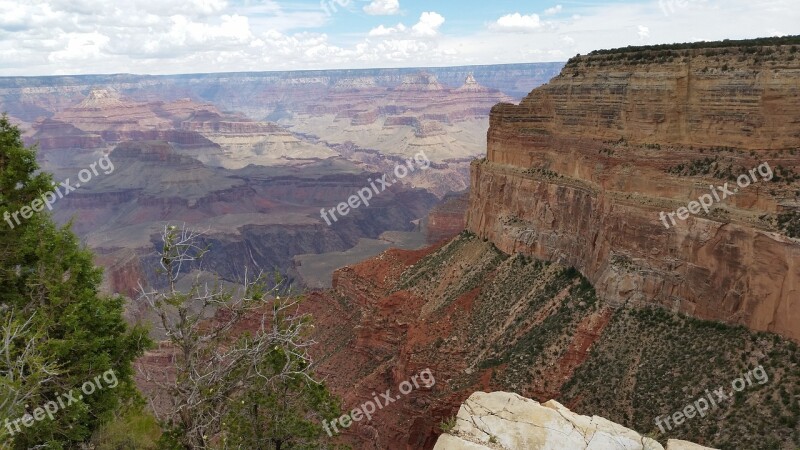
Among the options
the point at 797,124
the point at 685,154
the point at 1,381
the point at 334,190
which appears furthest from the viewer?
the point at 334,190

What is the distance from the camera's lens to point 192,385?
14.1m

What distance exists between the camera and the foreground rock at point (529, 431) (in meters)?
18.8

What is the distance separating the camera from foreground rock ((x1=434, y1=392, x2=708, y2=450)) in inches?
742

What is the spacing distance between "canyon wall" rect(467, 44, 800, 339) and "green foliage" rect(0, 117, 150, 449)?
27.6 metres

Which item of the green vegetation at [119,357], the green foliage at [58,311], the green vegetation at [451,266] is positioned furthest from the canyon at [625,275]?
the green foliage at [58,311]

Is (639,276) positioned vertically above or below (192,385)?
below

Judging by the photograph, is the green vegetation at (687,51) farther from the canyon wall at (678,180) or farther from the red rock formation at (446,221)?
the red rock formation at (446,221)

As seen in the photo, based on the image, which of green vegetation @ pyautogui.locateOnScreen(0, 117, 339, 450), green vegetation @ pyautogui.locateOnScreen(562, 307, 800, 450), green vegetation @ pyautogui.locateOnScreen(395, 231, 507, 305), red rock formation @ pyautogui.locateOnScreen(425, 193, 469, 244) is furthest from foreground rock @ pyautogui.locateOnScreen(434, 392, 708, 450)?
red rock formation @ pyautogui.locateOnScreen(425, 193, 469, 244)

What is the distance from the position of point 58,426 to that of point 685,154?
33006 millimetres

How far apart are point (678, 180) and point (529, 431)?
1996 centimetres

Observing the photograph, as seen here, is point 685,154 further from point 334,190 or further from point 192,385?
point 334,190

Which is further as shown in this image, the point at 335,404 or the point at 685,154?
the point at 685,154

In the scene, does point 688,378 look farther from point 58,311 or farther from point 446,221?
point 446,221

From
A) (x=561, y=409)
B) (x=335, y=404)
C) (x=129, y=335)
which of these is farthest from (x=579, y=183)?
(x=129, y=335)
